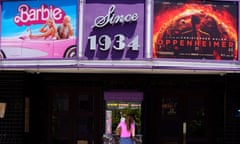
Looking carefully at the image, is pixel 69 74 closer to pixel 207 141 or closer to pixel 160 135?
pixel 160 135

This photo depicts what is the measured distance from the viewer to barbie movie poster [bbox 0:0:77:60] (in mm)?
13539

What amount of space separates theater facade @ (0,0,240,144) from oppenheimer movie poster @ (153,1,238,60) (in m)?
0.03

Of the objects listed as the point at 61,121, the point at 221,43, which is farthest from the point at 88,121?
the point at 221,43

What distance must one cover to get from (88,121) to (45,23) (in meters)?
3.56

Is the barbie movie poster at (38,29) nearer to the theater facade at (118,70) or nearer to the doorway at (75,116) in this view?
the theater facade at (118,70)

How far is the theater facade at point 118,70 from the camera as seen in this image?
1330cm

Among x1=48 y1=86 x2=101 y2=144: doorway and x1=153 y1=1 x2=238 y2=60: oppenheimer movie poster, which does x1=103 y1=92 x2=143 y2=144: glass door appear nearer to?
x1=48 y1=86 x2=101 y2=144: doorway

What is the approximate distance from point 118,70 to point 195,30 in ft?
7.54

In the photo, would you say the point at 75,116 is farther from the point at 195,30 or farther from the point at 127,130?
the point at 195,30

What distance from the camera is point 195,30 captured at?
1340 cm

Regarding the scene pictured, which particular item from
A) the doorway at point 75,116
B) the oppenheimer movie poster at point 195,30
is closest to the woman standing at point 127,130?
the doorway at point 75,116

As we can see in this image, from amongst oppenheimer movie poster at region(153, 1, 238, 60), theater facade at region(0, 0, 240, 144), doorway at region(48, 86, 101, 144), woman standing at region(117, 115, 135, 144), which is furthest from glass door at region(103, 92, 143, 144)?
oppenheimer movie poster at region(153, 1, 238, 60)

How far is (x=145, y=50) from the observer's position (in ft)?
43.4

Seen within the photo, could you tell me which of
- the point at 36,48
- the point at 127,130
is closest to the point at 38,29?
the point at 36,48
